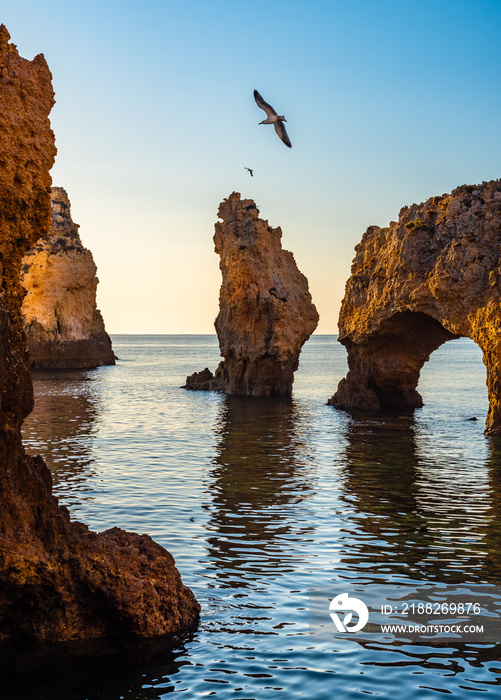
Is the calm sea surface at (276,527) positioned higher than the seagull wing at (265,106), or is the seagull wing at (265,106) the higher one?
the seagull wing at (265,106)

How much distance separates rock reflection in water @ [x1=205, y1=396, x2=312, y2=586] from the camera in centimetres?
1286

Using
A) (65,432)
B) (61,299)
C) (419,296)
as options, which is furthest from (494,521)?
(61,299)

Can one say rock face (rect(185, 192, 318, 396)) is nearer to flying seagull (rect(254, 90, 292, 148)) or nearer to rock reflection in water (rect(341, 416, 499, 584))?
rock reflection in water (rect(341, 416, 499, 584))

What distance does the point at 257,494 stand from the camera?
725 inches

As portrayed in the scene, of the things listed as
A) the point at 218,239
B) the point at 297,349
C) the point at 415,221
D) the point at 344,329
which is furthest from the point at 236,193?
the point at 415,221

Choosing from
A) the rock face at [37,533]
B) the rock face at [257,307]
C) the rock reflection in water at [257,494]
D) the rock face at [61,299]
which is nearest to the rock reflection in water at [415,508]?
the rock reflection in water at [257,494]

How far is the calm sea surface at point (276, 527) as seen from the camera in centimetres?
836

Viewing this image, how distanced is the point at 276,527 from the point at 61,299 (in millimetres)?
65574

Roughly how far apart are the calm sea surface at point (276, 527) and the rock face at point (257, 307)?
977cm

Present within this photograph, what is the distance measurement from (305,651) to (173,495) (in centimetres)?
934

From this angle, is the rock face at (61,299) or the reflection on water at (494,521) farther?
the rock face at (61,299)

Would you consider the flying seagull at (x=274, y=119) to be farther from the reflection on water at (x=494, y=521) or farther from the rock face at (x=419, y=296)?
the rock face at (x=419, y=296)

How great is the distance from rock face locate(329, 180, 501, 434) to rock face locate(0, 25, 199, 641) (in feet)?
63.1

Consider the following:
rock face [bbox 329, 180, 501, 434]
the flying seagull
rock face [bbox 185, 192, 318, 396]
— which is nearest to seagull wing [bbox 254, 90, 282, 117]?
the flying seagull
